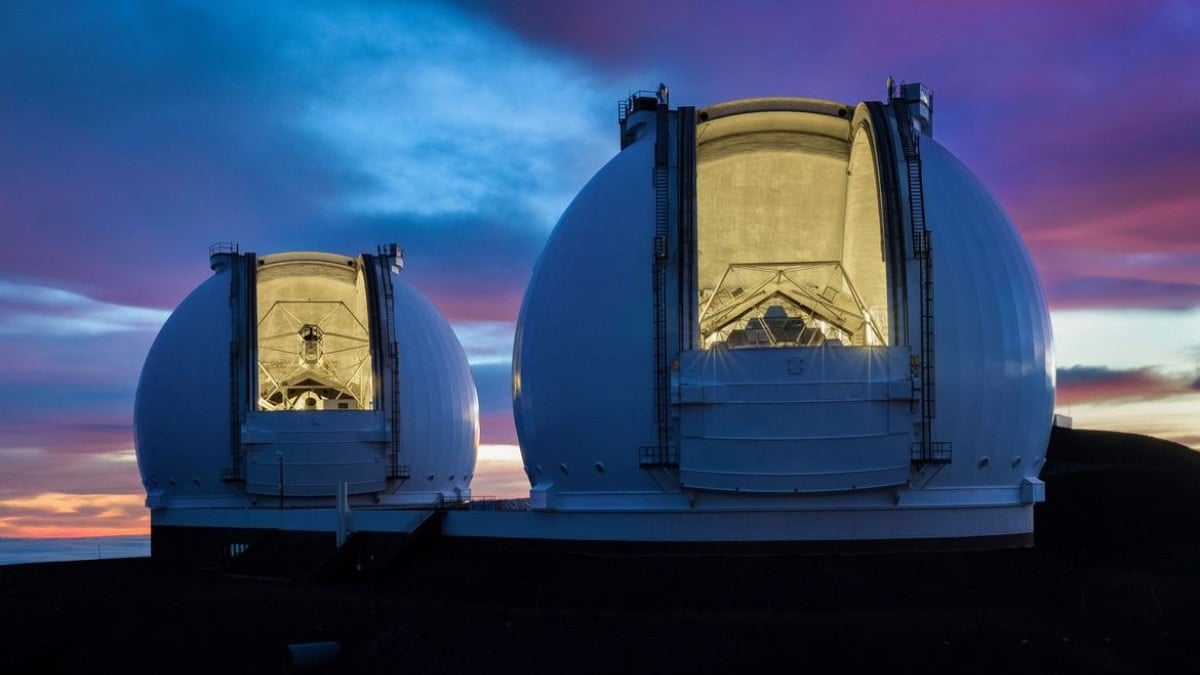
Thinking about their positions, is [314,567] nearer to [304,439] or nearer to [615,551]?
[304,439]

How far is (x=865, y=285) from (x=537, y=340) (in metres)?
9.18

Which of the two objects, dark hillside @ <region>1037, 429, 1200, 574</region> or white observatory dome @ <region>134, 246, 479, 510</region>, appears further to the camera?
white observatory dome @ <region>134, 246, 479, 510</region>

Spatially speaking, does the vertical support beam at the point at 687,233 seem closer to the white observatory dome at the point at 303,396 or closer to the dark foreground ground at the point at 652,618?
the dark foreground ground at the point at 652,618

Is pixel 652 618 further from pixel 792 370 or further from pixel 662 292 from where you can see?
pixel 662 292

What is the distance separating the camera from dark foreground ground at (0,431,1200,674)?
19172 mm

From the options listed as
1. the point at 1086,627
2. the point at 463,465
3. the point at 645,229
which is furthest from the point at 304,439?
the point at 1086,627

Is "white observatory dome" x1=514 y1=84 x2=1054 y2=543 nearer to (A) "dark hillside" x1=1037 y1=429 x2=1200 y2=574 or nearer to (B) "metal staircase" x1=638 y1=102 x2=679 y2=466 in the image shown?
(B) "metal staircase" x1=638 y1=102 x2=679 y2=466

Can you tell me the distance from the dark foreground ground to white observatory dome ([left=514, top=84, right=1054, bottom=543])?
1346 millimetres

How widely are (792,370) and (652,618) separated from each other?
21.2 feet

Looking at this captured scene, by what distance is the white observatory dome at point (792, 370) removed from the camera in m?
25.7

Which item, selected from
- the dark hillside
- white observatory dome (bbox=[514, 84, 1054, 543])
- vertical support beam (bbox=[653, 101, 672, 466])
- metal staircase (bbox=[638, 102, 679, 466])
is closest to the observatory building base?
white observatory dome (bbox=[514, 84, 1054, 543])

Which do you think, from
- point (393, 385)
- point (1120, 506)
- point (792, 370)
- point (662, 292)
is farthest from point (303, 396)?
point (1120, 506)

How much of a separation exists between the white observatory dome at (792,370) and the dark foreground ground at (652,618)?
1.35 meters

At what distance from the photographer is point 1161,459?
50406 mm
